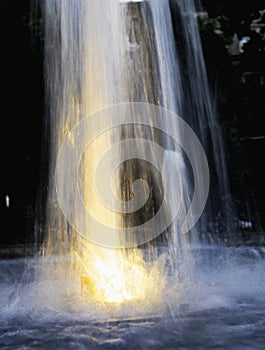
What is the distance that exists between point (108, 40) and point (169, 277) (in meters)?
2.66

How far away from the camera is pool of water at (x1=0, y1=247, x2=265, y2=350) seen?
316 centimetres

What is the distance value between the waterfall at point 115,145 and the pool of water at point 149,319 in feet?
1.40

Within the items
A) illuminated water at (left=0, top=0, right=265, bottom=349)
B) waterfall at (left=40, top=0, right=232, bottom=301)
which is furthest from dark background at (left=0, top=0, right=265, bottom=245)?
waterfall at (left=40, top=0, right=232, bottom=301)

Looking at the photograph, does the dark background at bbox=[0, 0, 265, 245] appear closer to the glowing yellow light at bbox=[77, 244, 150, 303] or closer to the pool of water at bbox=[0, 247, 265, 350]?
the pool of water at bbox=[0, 247, 265, 350]

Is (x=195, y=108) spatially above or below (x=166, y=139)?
above

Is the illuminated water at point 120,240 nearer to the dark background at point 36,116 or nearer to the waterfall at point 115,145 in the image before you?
the waterfall at point 115,145

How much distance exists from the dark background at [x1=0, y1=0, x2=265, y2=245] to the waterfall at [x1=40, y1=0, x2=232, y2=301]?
2.37 metres

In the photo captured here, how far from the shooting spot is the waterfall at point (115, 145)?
498 centimetres

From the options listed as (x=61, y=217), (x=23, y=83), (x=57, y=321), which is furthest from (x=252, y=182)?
(x=57, y=321)

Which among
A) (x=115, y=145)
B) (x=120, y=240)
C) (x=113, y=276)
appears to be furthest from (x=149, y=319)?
(x=115, y=145)

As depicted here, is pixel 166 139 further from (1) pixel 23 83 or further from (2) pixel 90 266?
(1) pixel 23 83

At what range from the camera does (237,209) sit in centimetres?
1205

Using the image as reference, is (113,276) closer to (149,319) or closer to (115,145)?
(149,319)

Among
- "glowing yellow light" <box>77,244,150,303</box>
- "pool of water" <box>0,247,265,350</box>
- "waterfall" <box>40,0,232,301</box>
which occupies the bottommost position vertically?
"pool of water" <box>0,247,265,350</box>
